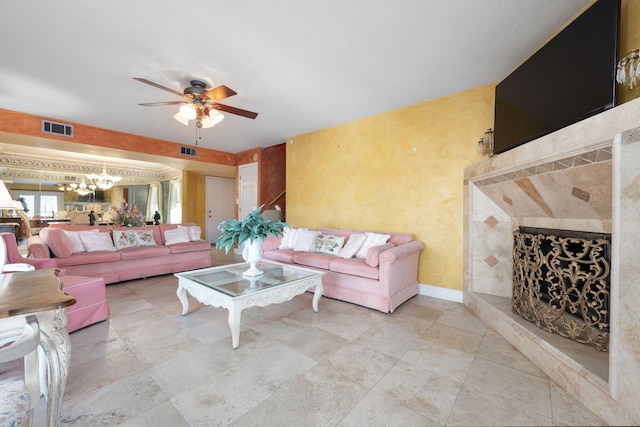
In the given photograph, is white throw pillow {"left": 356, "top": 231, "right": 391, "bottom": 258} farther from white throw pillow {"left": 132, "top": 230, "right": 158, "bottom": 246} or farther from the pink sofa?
white throw pillow {"left": 132, "top": 230, "right": 158, "bottom": 246}

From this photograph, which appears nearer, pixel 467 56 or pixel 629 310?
pixel 629 310

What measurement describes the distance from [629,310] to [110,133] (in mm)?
6513

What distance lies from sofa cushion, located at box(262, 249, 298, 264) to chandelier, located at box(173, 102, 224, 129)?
198cm

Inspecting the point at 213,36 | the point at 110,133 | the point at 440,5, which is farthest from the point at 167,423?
the point at 110,133

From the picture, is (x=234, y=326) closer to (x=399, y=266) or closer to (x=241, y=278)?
(x=241, y=278)

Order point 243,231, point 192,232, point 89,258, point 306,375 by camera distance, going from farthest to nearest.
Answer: point 192,232 < point 89,258 < point 243,231 < point 306,375

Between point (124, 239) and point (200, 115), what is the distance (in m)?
2.68

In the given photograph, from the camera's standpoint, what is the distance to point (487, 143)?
115 inches

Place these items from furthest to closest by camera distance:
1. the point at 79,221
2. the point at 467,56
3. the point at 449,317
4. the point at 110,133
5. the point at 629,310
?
the point at 79,221 → the point at 110,133 → the point at 449,317 → the point at 467,56 → the point at 629,310

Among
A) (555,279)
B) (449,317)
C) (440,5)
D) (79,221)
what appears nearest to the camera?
(440,5)

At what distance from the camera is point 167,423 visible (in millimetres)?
1312

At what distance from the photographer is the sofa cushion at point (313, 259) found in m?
3.34

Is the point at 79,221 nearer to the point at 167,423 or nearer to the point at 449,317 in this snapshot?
the point at 167,423

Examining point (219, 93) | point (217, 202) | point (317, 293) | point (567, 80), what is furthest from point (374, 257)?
point (217, 202)
